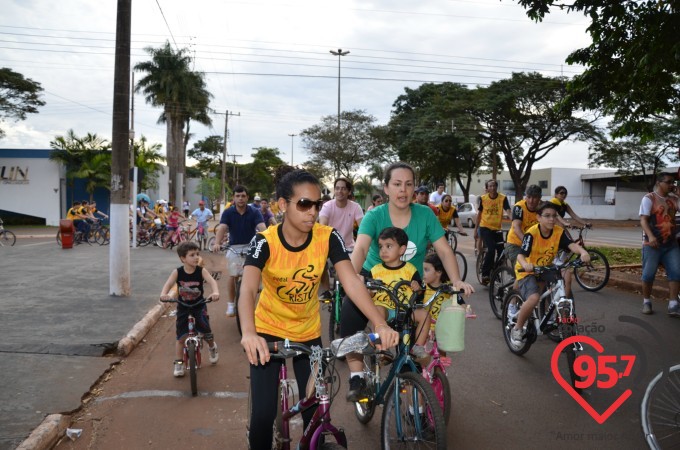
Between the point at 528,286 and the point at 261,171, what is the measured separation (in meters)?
83.2

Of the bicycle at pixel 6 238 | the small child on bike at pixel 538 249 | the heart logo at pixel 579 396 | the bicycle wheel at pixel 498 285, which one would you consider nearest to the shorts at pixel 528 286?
the small child on bike at pixel 538 249

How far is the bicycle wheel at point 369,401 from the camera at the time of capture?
3.80 m

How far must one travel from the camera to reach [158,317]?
27.7 feet

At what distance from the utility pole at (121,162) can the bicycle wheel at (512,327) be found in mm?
6015

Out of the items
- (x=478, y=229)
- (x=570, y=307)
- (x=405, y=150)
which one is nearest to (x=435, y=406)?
(x=570, y=307)

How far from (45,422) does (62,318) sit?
3.55 meters

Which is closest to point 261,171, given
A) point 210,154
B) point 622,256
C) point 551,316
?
point 210,154

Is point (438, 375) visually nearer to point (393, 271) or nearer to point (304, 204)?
point (393, 271)

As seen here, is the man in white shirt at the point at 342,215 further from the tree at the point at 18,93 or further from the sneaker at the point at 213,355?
the tree at the point at 18,93

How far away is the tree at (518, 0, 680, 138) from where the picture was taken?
782 cm

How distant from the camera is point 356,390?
3.16m

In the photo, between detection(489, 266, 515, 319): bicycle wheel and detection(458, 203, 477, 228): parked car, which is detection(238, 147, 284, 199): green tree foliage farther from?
detection(489, 266, 515, 319): bicycle wheel

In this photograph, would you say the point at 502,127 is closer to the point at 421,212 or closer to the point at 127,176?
the point at 127,176

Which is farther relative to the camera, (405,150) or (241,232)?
(405,150)
